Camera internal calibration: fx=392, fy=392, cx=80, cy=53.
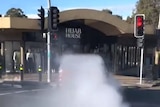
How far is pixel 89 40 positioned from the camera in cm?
3369

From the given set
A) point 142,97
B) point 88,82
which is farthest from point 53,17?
point 88,82

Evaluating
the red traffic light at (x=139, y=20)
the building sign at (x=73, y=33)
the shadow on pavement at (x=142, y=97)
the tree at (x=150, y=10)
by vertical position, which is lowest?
the shadow on pavement at (x=142, y=97)

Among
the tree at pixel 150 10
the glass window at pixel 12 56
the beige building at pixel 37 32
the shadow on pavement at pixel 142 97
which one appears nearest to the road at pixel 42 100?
the shadow on pavement at pixel 142 97

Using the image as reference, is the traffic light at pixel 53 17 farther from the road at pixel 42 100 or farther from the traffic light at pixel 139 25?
the road at pixel 42 100

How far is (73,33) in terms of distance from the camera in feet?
A: 105

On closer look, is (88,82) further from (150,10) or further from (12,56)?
(150,10)

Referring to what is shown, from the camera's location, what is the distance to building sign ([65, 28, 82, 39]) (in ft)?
105

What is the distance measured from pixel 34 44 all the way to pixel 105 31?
251 inches

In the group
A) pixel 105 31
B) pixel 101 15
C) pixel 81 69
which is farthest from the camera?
pixel 105 31

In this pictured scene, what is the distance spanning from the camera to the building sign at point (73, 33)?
105ft

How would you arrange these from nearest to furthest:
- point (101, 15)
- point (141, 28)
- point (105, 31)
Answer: point (141, 28)
point (101, 15)
point (105, 31)

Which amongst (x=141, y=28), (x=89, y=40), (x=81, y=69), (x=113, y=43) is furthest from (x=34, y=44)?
(x=81, y=69)

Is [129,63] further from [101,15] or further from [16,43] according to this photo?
[16,43]

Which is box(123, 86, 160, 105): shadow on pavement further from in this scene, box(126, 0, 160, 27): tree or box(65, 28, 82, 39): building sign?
box(126, 0, 160, 27): tree
